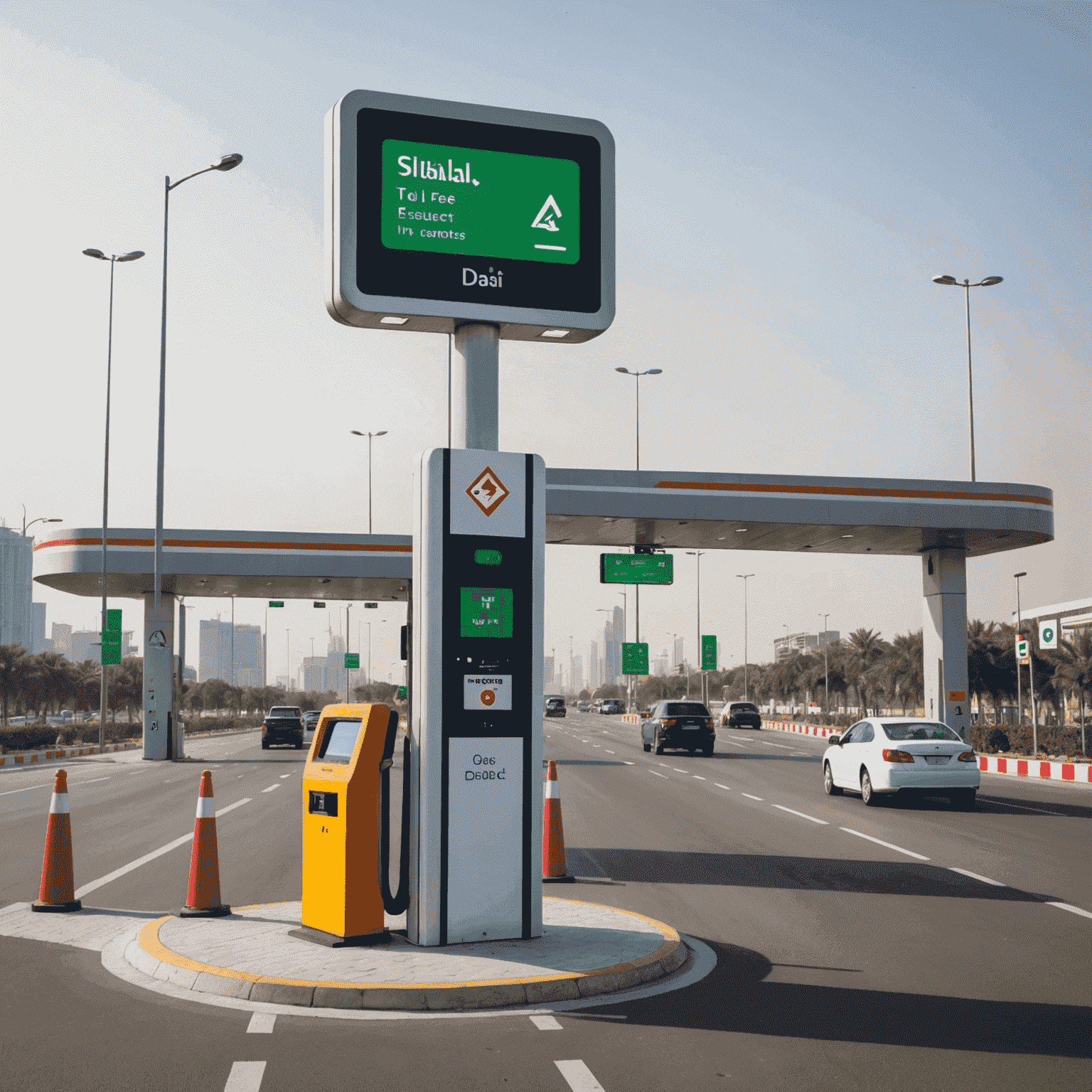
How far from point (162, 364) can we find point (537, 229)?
29009 millimetres

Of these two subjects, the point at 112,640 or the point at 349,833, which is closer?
the point at 349,833

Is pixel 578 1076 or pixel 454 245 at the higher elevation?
→ pixel 454 245

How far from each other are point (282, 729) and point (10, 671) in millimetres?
26219

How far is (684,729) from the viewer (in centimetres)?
3909

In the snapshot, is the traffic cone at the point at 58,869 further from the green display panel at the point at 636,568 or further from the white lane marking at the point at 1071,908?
the green display panel at the point at 636,568

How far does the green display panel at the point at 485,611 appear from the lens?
27.5ft

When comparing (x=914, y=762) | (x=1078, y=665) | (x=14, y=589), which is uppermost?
(x=14, y=589)

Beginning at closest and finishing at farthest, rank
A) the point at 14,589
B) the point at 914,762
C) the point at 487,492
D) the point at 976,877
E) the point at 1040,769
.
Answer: the point at 487,492 → the point at 976,877 → the point at 914,762 → the point at 1040,769 → the point at 14,589

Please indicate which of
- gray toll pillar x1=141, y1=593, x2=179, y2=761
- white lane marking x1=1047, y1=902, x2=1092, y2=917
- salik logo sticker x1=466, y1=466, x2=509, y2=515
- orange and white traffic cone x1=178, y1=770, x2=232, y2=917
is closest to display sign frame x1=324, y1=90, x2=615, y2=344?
salik logo sticker x1=466, y1=466, x2=509, y2=515

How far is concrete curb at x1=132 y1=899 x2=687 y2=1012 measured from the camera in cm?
693

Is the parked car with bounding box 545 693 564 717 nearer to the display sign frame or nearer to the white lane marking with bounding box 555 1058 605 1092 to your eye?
the display sign frame

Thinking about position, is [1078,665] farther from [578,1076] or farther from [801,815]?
[578,1076]

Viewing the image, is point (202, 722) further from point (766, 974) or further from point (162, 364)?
point (766, 974)

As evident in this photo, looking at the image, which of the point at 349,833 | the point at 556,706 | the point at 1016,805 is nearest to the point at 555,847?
the point at 349,833
